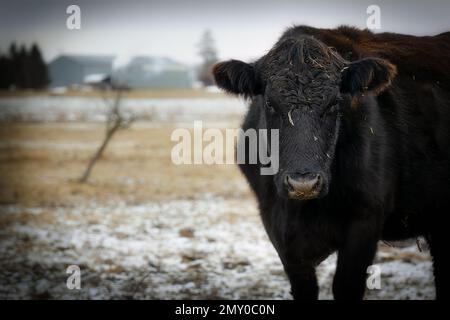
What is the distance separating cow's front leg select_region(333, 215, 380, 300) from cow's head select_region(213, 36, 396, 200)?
0.56 metres

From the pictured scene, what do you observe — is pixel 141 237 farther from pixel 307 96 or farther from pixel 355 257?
pixel 307 96

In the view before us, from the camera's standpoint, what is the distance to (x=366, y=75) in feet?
11.3

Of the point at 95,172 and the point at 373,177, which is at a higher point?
the point at 373,177

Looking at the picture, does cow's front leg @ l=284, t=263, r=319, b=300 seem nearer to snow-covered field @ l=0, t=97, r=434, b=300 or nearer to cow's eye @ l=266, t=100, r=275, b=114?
cow's eye @ l=266, t=100, r=275, b=114

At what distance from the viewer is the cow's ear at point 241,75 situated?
3.70 meters

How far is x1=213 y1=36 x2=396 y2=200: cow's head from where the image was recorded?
3.14 metres

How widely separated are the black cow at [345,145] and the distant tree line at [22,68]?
7142mm

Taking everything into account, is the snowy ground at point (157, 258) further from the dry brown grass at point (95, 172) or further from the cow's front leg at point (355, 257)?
the cow's front leg at point (355, 257)

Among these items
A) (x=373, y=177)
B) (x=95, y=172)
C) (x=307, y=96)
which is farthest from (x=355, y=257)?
(x=95, y=172)

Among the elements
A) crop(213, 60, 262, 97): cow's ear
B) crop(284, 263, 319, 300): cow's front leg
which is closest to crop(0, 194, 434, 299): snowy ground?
crop(284, 263, 319, 300): cow's front leg

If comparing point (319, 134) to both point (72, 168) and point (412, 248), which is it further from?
point (72, 168)

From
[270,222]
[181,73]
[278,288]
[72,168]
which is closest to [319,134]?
[270,222]

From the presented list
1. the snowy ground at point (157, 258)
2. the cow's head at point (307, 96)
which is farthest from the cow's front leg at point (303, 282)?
the snowy ground at point (157, 258)

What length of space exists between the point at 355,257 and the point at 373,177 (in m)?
0.59
